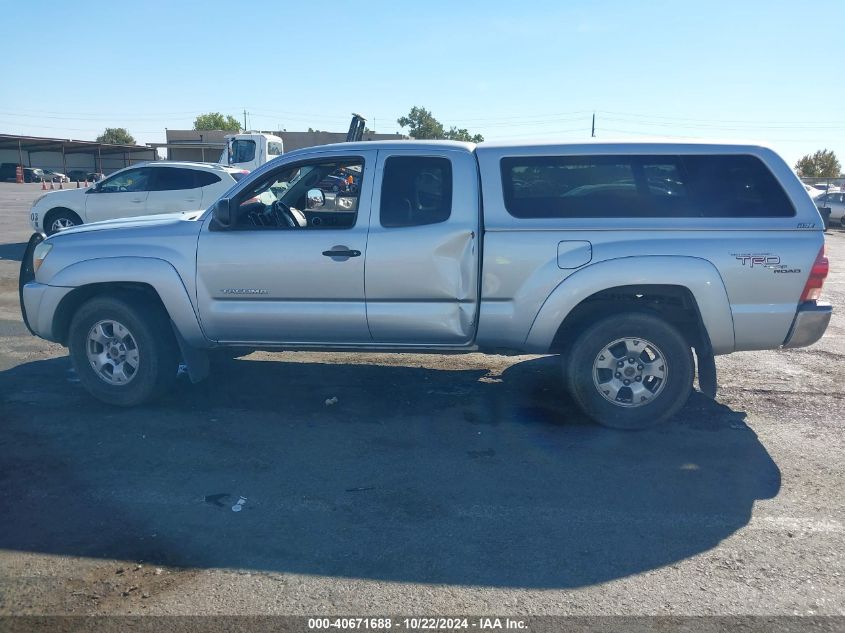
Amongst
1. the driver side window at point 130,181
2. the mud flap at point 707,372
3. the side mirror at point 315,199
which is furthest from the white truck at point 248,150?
the mud flap at point 707,372

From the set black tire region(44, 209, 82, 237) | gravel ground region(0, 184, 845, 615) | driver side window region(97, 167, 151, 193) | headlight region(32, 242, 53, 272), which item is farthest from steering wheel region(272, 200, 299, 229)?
black tire region(44, 209, 82, 237)

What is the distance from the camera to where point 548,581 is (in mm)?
3715

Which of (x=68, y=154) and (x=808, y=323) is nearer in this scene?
(x=808, y=323)

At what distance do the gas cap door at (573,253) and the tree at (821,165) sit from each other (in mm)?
64842

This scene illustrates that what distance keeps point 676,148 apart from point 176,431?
14.1 feet

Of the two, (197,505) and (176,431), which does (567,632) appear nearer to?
(197,505)

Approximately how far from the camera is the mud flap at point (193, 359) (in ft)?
20.5

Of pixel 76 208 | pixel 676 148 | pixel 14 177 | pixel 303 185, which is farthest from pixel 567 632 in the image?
pixel 14 177

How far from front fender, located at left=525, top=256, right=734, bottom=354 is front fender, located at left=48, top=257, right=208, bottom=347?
2.79 m

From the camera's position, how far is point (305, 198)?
6.86 m

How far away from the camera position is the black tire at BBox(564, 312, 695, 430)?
568cm

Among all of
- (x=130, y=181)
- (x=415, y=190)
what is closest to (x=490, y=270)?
(x=415, y=190)

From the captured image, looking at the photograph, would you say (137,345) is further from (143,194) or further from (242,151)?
(242,151)

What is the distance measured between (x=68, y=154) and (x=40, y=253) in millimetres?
74771
